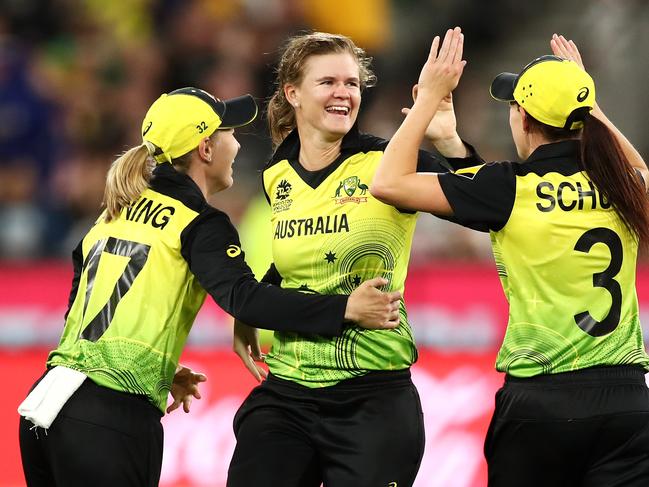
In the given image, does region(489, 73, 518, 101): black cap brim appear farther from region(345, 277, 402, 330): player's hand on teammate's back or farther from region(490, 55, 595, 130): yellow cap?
region(345, 277, 402, 330): player's hand on teammate's back

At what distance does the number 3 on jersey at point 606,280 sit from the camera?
4.18 meters

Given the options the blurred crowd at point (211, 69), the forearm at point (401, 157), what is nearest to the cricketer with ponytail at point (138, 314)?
the forearm at point (401, 157)

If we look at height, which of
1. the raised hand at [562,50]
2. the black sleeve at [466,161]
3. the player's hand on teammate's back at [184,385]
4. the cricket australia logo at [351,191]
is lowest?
the player's hand on teammate's back at [184,385]

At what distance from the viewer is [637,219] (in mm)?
4230

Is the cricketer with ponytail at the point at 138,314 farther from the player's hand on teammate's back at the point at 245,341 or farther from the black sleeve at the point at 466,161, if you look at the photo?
the black sleeve at the point at 466,161

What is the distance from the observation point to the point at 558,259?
4.17 m

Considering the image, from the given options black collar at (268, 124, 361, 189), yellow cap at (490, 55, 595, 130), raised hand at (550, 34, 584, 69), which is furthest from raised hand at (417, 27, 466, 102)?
raised hand at (550, 34, 584, 69)

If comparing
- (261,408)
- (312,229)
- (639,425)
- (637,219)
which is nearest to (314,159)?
(312,229)

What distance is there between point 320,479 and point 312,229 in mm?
962

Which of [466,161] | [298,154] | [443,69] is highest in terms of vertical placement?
[443,69]

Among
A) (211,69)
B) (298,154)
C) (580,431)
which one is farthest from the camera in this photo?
(211,69)

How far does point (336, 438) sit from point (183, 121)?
1.40 metres

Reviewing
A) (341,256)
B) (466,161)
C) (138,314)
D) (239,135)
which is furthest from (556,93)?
(239,135)

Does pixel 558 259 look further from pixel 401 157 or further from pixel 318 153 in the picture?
pixel 318 153
